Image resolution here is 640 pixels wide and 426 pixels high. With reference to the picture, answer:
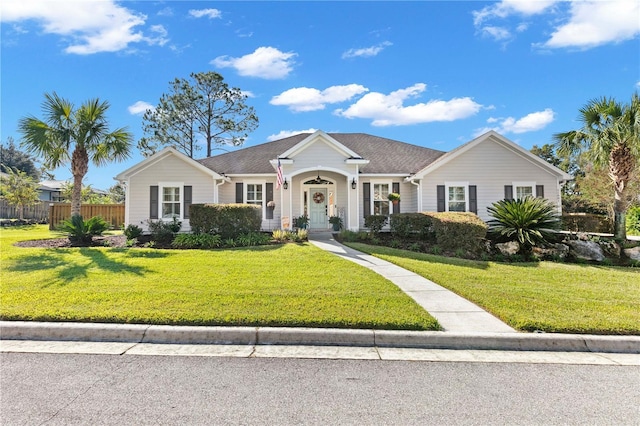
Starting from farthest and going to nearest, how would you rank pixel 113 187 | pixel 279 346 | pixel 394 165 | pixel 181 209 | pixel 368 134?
pixel 113 187 → pixel 368 134 → pixel 394 165 → pixel 181 209 → pixel 279 346

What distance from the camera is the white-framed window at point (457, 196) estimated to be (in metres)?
16.2

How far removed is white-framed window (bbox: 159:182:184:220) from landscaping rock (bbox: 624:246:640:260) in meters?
17.8

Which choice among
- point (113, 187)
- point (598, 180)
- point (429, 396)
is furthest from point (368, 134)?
point (113, 187)

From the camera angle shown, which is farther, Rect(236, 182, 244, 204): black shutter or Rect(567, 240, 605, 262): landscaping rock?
Rect(236, 182, 244, 204): black shutter

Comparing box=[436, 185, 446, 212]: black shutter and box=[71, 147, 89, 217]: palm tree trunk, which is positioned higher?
box=[71, 147, 89, 217]: palm tree trunk

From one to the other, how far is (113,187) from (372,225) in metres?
51.1

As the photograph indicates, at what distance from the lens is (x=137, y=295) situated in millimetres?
6059

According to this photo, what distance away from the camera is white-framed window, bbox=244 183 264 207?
17.1 meters

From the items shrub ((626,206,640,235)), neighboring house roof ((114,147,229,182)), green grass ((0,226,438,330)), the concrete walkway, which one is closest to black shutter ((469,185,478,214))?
the concrete walkway

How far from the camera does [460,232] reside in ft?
38.5

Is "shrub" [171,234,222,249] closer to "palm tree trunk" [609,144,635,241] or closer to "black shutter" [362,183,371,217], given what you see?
"black shutter" [362,183,371,217]

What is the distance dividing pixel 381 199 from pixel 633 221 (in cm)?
1551

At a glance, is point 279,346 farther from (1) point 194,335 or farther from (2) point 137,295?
(2) point 137,295

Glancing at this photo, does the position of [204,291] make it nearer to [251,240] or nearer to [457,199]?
[251,240]
